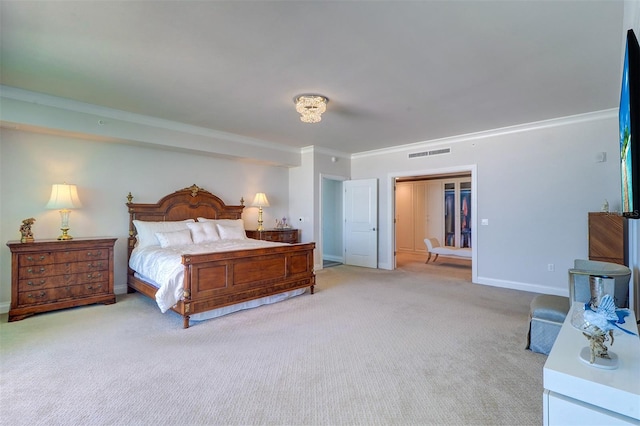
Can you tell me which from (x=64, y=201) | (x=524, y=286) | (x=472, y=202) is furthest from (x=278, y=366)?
(x=472, y=202)

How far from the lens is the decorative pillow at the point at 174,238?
446 centimetres

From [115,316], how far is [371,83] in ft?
13.1

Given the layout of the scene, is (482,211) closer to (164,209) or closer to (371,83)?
(371,83)

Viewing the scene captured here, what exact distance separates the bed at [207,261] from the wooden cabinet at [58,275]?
443 mm

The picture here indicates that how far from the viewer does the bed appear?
3408mm

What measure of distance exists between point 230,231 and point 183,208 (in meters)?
0.90

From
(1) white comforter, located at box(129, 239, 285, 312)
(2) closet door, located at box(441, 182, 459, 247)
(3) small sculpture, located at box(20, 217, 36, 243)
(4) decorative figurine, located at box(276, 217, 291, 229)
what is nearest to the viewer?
(1) white comforter, located at box(129, 239, 285, 312)

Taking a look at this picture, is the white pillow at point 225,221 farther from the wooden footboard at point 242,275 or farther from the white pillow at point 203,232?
the wooden footboard at point 242,275

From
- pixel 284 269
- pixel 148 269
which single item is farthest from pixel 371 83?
pixel 148 269

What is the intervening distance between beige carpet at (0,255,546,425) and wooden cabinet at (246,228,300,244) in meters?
2.24

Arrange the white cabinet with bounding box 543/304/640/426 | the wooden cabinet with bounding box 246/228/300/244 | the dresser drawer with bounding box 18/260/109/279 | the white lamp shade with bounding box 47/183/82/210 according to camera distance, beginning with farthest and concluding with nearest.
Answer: the wooden cabinet with bounding box 246/228/300/244 < the white lamp shade with bounding box 47/183/82/210 < the dresser drawer with bounding box 18/260/109/279 < the white cabinet with bounding box 543/304/640/426

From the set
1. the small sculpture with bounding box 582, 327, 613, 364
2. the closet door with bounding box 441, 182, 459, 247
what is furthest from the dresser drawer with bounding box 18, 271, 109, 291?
the closet door with bounding box 441, 182, 459, 247

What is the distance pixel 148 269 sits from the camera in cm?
388

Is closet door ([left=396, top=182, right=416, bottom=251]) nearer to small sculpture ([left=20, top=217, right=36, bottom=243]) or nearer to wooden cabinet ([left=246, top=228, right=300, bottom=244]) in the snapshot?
wooden cabinet ([left=246, top=228, right=300, bottom=244])
